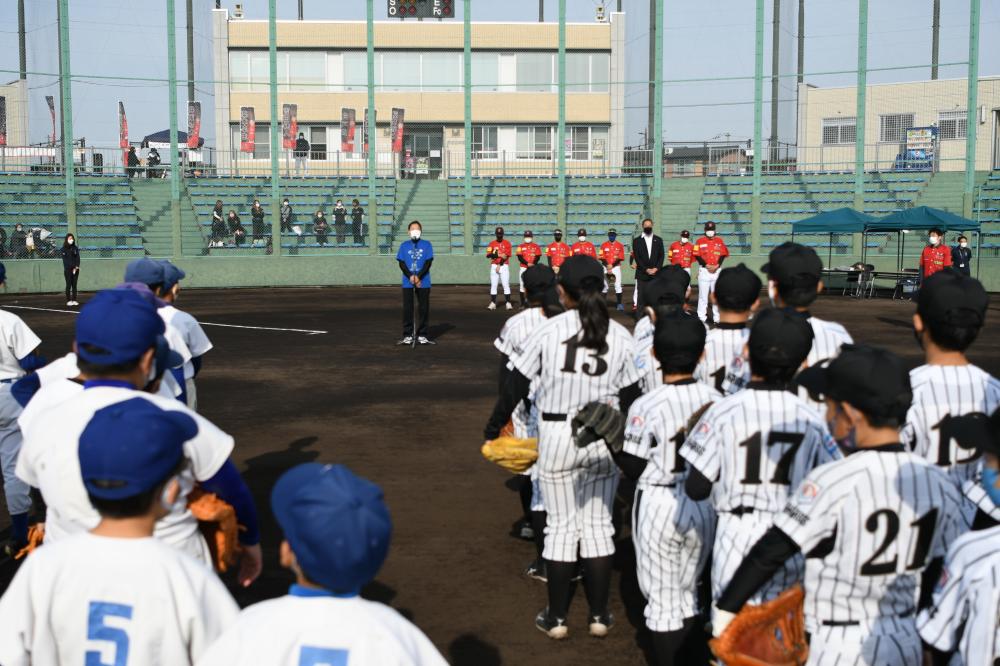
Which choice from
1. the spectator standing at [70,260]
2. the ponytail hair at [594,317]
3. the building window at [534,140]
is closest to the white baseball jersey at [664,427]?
the ponytail hair at [594,317]

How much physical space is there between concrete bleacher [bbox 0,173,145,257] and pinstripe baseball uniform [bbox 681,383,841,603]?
30.6 metres

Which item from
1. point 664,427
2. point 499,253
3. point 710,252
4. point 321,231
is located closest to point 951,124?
point 710,252

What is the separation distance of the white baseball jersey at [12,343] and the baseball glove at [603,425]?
387 centimetres

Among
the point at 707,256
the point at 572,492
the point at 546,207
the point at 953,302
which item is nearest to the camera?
the point at 953,302

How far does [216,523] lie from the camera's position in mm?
3627

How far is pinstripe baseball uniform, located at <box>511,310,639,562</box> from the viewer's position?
19.0ft

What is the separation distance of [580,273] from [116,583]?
358 cm

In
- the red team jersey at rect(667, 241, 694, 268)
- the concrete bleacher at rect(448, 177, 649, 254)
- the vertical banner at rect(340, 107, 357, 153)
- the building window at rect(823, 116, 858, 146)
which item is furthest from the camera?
the building window at rect(823, 116, 858, 146)

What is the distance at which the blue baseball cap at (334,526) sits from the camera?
244 centimetres

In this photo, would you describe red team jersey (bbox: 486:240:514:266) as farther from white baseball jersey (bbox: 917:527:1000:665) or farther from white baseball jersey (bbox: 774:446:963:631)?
white baseball jersey (bbox: 917:527:1000:665)

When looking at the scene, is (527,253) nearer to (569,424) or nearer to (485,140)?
(569,424)

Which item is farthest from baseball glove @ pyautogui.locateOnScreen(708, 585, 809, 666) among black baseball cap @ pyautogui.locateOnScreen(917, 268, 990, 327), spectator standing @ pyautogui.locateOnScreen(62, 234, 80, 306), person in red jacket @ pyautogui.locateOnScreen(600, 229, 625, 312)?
spectator standing @ pyautogui.locateOnScreen(62, 234, 80, 306)

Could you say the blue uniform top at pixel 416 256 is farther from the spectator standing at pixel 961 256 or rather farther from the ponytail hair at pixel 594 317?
the spectator standing at pixel 961 256

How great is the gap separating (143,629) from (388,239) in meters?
31.3
